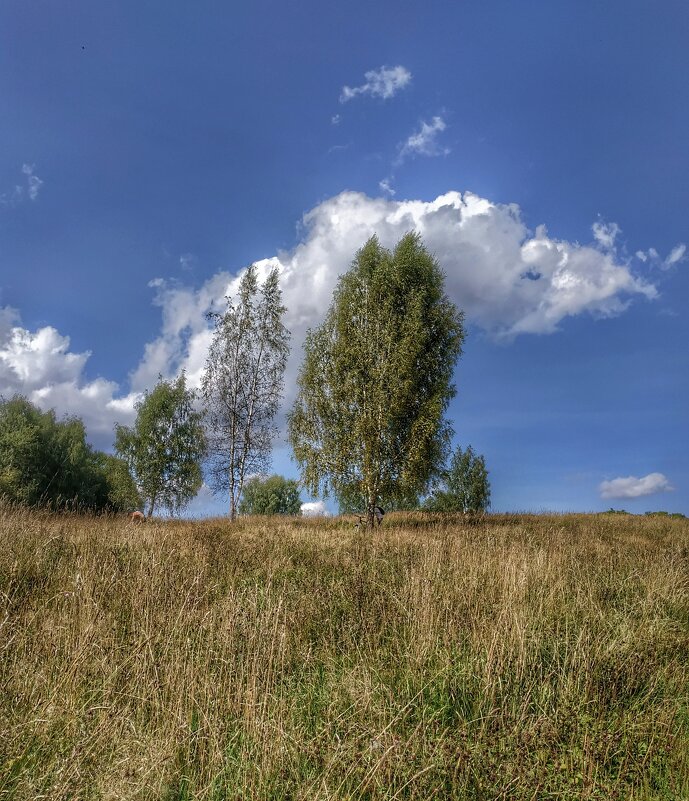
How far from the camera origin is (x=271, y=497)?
73688mm

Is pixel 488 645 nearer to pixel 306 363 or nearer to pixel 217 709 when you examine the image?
pixel 217 709

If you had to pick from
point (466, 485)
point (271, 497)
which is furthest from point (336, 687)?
point (271, 497)

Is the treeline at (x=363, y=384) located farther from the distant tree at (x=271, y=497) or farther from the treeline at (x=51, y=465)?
the distant tree at (x=271, y=497)

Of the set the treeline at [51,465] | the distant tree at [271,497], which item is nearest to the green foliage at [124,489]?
the treeline at [51,465]

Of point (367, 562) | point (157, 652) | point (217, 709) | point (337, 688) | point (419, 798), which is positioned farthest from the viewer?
point (367, 562)

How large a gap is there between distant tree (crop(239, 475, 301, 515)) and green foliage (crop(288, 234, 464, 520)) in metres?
50.5

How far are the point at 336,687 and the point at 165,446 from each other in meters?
37.2

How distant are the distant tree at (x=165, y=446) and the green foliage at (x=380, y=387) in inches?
799

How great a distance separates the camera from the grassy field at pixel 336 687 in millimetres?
3086

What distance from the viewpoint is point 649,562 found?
35.8ft

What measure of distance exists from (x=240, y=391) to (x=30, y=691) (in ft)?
69.6

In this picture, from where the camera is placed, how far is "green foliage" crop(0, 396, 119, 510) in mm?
34812

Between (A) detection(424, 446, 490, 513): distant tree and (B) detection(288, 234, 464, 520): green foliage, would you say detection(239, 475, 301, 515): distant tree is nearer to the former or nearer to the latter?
(A) detection(424, 446, 490, 513): distant tree

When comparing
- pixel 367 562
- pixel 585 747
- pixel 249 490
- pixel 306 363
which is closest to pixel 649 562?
pixel 367 562
